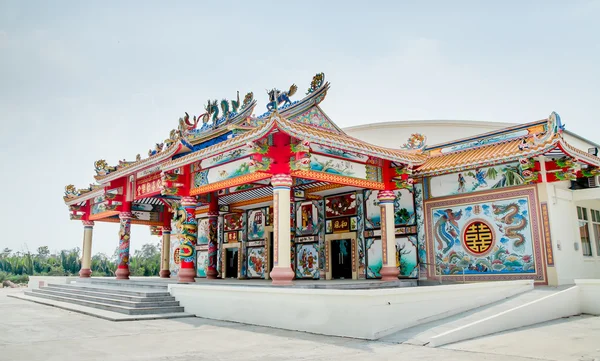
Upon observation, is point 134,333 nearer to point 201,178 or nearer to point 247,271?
point 201,178

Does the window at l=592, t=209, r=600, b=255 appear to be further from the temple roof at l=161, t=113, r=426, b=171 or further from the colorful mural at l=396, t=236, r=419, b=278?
the temple roof at l=161, t=113, r=426, b=171

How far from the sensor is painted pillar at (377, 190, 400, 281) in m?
11.8

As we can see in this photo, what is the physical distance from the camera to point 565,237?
11.1 m

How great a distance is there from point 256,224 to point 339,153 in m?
6.36

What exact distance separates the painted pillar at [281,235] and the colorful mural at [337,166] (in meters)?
0.79

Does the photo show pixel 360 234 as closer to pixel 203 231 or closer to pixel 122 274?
pixel 203 231

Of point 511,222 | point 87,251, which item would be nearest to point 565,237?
point 511,222

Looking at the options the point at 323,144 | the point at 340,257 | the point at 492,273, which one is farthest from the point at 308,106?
the point at 492,273

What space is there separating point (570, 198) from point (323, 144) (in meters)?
6.42

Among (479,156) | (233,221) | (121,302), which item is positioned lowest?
(121,302)

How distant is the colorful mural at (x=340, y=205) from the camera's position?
14.0 metres

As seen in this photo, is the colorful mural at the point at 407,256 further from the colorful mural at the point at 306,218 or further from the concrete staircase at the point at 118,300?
the concrete staircase at the point at 118,300

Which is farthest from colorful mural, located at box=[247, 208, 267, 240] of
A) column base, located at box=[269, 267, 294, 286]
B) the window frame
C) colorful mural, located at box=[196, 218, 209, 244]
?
the window frame

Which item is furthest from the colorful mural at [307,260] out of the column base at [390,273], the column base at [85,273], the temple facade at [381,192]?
the column base at [85,273]
